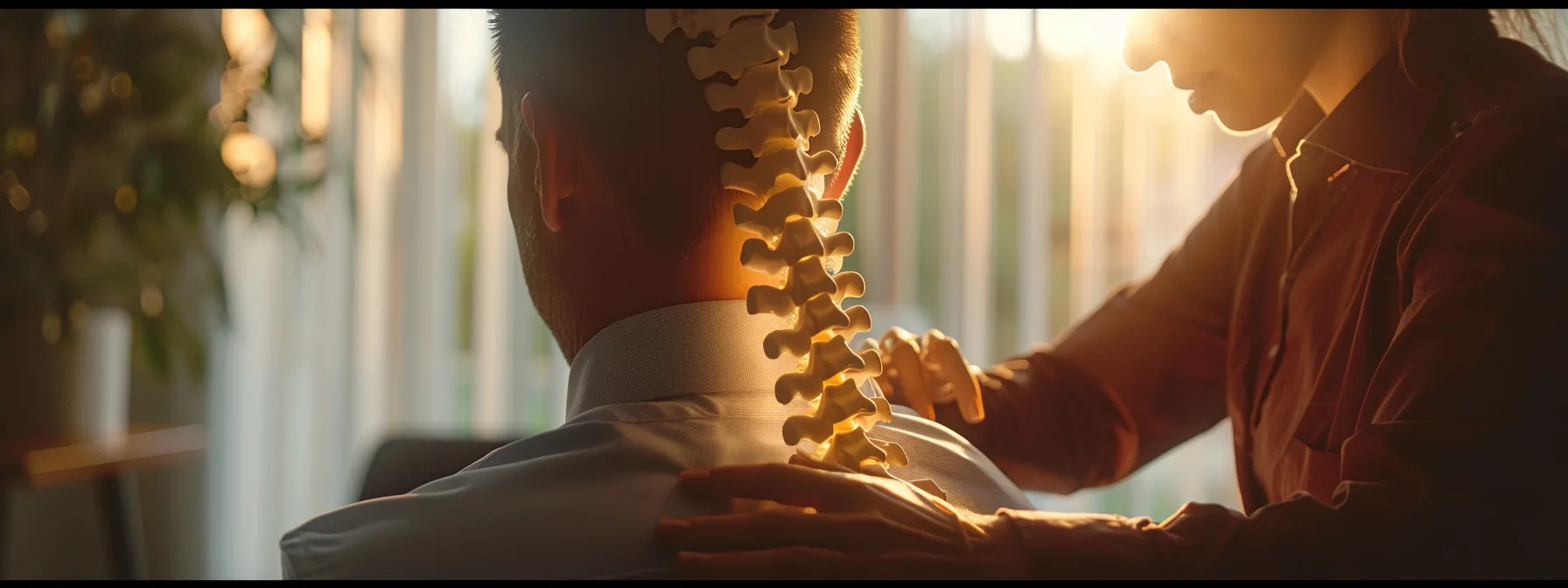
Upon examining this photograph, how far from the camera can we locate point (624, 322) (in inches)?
32.8

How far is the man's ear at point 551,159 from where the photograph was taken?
32.9 inches

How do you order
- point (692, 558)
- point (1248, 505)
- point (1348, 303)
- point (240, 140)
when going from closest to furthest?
point (692, 558) < point (1348, 303) < point (1248, 505) < point (240, 140)

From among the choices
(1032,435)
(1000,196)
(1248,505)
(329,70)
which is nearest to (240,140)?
(329,70)

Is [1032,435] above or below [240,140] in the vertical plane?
below

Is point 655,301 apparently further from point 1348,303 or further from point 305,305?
point 305,305

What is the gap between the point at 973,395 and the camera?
1023mm

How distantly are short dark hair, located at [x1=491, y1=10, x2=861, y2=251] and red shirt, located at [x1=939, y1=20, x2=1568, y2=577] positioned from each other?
1.07 ft

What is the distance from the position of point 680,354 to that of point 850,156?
0.26 m

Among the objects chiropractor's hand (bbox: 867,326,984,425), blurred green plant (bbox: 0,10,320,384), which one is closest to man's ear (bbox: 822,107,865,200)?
chiropractor's hand (bbox: 867,326,984,425)

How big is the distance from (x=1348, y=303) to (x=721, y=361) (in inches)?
22.8

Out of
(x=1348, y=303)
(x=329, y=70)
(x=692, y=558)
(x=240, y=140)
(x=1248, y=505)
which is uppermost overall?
(x=329, y=70)

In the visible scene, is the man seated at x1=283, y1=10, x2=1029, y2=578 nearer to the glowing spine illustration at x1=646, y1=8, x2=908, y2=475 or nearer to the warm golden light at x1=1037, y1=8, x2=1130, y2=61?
the glowing spine illustration at x1=646, y1=8, x2=908, y2=475

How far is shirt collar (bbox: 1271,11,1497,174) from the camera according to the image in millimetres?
954

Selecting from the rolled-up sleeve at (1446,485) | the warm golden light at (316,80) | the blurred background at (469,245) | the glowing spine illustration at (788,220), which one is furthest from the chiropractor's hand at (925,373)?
the warm golden light at (316,80)
